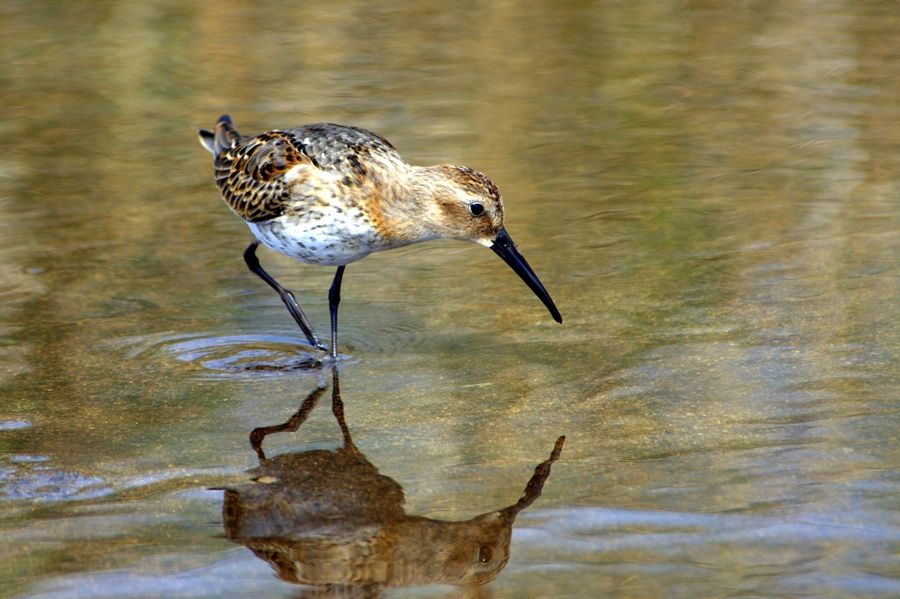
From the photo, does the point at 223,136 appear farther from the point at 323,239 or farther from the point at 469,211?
the point at 469,211

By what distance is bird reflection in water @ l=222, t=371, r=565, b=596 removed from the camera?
3949 mm

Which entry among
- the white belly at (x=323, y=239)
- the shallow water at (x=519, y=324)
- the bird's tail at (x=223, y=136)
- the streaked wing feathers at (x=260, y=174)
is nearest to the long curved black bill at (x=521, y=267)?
the shallow water at (x=519, y=324)

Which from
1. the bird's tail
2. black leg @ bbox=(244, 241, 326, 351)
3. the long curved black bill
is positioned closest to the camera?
the long curved black bill

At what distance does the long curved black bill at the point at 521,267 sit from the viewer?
6066 mm

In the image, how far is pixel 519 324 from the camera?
6.40m

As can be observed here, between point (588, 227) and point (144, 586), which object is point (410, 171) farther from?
point (144, 586)

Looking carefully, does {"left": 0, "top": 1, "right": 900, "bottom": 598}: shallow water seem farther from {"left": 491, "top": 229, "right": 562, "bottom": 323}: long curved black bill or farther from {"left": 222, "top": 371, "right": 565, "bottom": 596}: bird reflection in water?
{"left": 491, "top": 229, "right": 562, "bottom": 323}: long curved black bill

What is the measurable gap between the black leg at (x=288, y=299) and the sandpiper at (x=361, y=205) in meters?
0.01

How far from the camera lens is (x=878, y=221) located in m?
7.44

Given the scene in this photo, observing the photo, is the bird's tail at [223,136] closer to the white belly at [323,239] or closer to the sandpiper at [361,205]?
→ the sandpiper at [361,205]

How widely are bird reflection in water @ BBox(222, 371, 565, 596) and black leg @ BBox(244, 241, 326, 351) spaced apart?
59.8 inches

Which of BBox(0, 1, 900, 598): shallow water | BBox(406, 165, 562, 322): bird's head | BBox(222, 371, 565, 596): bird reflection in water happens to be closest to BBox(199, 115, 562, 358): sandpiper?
BBox(406, 165, 562, 322): bird's head

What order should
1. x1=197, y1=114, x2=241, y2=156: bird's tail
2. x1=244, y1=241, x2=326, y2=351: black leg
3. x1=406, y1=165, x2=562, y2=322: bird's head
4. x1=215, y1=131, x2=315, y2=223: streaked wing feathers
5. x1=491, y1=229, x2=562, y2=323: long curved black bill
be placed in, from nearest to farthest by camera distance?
x1=406, y1=165, x2=562, y2=322: bird's head < x1=491, y1=229, x2=562, y2=323: long curved black bill < x1=215, y1=131, x2=315, y2=223: streaked wing feathers < x1=244, y1=241, x2=326, y2=351: black leg < x1=197, y1=114, x2=241, y2=156: bird's tail

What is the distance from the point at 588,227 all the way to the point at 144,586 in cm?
473
